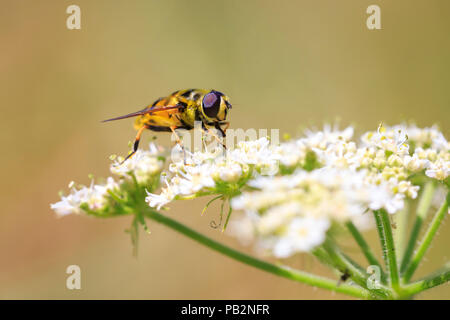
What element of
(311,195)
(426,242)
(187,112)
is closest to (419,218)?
(426,242)

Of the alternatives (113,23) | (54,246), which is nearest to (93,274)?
(54,246)

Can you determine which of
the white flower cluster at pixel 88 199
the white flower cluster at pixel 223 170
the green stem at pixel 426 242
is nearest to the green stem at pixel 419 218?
the green stem at pixel 426 242

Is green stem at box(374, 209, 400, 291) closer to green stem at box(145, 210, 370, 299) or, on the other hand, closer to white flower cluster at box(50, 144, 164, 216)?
green stem at box(145, 210, 370, 299)

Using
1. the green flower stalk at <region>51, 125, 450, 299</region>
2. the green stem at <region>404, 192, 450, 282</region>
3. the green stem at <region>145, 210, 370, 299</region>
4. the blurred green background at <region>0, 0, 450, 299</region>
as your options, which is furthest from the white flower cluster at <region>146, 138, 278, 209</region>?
the blurred green background at <region>0, 0, 450, 299</region>

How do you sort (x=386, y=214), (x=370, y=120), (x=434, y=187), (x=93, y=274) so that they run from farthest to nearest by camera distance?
(x=370, y=120) < (x=93, y=274) < (x=434, y=187) < (x=386, y=214)

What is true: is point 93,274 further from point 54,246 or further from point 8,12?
point 8,12

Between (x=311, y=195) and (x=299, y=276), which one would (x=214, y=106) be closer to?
(x=299, y=276)

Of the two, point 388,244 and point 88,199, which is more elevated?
point 88,199

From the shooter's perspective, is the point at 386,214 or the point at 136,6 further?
the point at 136,6
